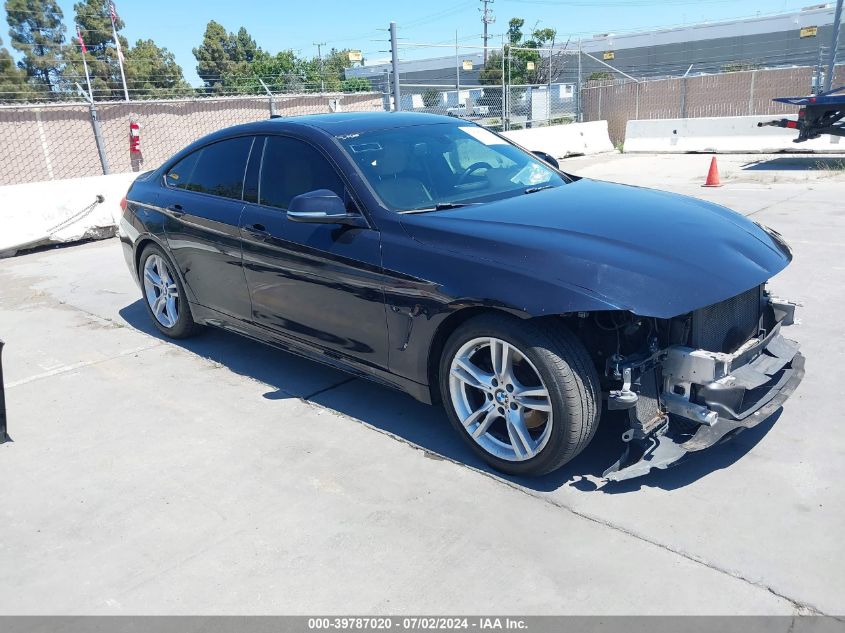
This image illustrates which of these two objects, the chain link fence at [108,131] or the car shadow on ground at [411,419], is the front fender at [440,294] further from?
the chain link fence at [108,131]

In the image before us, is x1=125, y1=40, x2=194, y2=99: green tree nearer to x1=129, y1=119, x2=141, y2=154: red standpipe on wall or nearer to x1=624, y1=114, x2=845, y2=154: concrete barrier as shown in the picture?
x1=129, y1=119, x2=141, y2=154: red standpipe on wall

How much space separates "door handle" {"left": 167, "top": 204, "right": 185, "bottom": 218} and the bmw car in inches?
10.4

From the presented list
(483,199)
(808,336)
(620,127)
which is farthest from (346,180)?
(620,127)

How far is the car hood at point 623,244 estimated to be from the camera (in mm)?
2957

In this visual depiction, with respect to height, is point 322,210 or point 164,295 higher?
point 322,210

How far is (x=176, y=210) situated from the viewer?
510cm

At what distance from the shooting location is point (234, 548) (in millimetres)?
2986

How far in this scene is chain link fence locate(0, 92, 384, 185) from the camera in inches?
674

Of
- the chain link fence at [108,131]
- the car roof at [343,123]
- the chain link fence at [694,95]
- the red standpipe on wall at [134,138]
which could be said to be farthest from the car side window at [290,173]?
the chain link fence at [694,95]

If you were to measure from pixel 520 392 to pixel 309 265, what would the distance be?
149 cm

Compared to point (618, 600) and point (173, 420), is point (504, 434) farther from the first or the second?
point (173, 420)

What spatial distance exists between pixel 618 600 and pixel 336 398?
2.29 m

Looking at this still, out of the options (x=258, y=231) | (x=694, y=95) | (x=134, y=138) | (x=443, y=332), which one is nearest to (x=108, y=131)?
(x=134, y=138)

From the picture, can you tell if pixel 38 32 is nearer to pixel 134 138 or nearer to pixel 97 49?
pixel 97 49
